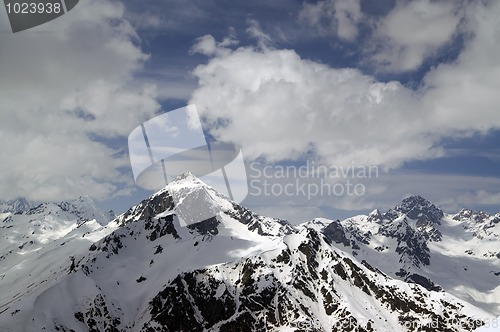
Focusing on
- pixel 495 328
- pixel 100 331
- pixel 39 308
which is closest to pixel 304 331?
pixel 100 331

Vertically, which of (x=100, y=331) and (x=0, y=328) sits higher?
(x=0, y=328)

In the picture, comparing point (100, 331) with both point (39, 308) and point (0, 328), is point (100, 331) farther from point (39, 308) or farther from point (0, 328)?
point (0, 328)

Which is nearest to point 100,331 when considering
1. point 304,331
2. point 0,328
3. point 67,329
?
point 67,329

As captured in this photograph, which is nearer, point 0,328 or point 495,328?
point 495,328

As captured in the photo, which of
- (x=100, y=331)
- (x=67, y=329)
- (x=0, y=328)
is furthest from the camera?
(x=100, y=331)

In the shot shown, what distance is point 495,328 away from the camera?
76.7ft

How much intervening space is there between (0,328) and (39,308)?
1994 cm

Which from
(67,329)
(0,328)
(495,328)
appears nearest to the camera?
(495,328)

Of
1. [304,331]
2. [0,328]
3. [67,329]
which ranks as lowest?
[304,331]

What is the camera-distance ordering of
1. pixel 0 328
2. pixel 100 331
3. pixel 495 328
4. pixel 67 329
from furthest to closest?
pixel 100 331 → pixel 67 329 → pixel 0 328 → pixel 495 328

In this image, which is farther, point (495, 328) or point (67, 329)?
point (67, 329)

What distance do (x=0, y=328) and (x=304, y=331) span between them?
134371mm

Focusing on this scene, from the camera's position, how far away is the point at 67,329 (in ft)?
595

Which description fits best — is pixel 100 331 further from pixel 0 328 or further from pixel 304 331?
pixel 304 331
